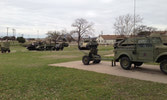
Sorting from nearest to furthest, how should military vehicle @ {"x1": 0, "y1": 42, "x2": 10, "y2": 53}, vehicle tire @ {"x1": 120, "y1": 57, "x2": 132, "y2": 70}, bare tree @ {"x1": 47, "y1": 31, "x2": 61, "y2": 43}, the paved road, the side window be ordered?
the paved road → the side window → vehicle tire @ {"x1": 120, "y1": 57, "x2": 132, "y2": 70} → military vehicle @ {"x1": 0, "y1": 42, "x2": 10, "y2": 53} → bare tree @ {"x1": 47, "y1": 31, "x2": 61, "y2": 43}

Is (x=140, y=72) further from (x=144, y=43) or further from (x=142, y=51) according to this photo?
(x=144, y=43)

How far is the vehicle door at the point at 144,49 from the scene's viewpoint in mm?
7211

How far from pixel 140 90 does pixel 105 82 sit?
133cm

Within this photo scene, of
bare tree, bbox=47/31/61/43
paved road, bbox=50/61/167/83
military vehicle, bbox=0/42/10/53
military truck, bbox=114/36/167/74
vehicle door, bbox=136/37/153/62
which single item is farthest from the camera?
bare tree, bbox=47/31/61/43

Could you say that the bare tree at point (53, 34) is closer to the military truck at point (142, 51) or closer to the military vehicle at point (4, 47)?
the military vehicle at point (4, 47)

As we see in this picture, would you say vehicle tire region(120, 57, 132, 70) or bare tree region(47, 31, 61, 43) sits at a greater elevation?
bare tree region(47, 31, 61, 43)

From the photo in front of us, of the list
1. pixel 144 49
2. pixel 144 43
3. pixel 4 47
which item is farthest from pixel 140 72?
pixel 4 47

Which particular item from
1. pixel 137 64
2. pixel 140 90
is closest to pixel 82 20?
pixel 137 64

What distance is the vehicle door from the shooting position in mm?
7211

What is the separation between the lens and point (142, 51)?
7.51 m

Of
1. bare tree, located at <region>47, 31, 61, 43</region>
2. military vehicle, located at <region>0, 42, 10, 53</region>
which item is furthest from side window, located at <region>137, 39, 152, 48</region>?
bare tree, located at <region>47, 31, 61, 43</region>

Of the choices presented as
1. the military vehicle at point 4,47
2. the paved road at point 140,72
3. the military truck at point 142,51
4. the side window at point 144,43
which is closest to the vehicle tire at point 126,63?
the military truck at point 142,51

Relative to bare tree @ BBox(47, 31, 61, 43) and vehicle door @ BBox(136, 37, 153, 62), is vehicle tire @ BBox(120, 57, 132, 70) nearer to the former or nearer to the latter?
vehicle door @ BBox(136, 37, 153, 62)

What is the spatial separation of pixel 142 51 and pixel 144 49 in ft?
0.45
